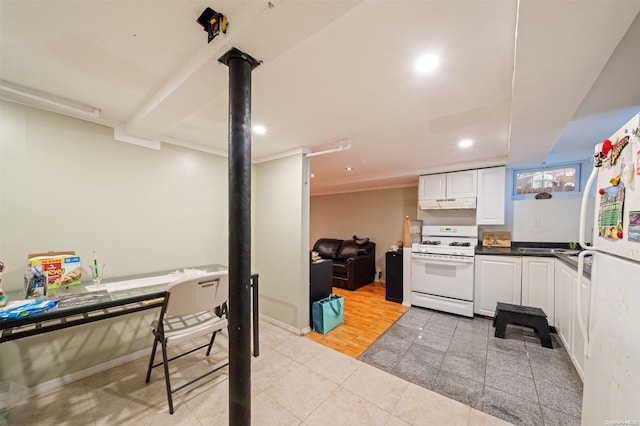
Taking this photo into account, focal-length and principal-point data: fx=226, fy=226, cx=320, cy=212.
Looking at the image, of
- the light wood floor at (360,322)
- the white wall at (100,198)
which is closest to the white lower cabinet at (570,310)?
the light wood floor at (360,322)

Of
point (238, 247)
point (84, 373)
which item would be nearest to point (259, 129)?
point (238, 247)

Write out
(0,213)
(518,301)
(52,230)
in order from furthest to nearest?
1. (518,301)
2. (52,230)
3. (0,213)

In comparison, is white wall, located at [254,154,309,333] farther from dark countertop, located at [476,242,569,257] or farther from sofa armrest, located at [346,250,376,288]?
dark countertop, located at [476,242,569,257]

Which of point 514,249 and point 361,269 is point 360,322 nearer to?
point 361,269

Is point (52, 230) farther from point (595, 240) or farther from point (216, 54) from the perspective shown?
point (595, 240)

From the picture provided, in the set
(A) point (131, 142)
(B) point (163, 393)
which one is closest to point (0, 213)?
(A) point (131, 142)

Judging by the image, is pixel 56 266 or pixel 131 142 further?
pixel 131 142

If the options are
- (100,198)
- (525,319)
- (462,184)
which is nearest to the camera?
(100,198)

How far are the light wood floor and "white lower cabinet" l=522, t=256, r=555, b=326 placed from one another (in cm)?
160

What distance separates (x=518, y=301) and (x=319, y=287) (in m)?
2.68

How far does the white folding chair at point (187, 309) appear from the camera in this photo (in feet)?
5.30

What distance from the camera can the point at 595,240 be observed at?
4.18ft

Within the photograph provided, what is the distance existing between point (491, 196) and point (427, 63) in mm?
2940

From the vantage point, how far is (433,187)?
390cm
